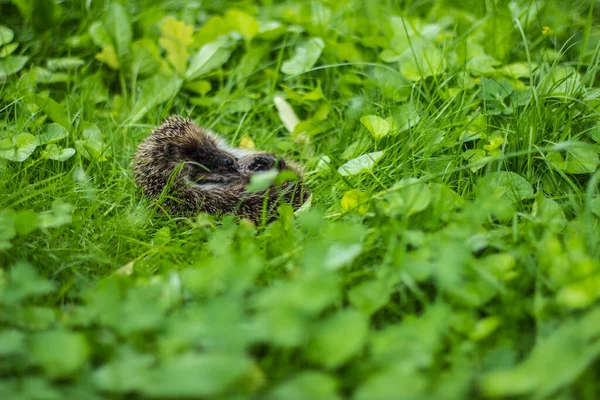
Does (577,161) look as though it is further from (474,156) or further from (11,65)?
(11,65)

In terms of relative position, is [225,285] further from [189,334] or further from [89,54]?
[89,54]

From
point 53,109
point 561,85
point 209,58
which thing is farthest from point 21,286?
point 561,85

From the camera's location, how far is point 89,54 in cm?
422

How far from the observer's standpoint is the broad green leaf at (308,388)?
1.60m

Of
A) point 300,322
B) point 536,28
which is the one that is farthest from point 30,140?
point 536,28

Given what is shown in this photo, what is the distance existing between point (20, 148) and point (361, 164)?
6.39ft

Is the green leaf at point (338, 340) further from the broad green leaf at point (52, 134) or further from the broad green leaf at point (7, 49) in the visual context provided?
the broad green leaf at point (7, 49)

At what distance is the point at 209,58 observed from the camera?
3982 mm

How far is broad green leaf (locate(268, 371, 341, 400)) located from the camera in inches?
62.9

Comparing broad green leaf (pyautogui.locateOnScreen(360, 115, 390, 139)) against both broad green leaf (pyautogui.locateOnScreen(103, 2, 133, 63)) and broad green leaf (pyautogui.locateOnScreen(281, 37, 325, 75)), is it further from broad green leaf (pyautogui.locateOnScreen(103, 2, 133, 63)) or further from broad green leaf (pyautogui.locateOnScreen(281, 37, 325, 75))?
broad green leaf (pyautogui.locateOnScreen(103, 2, 133, 63))

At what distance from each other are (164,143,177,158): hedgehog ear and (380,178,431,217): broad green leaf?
5.10ft

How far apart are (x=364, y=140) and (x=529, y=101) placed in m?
0.95

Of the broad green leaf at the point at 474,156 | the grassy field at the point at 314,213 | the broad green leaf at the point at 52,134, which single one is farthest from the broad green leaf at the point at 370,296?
the broad green leaf at the point at 52,134

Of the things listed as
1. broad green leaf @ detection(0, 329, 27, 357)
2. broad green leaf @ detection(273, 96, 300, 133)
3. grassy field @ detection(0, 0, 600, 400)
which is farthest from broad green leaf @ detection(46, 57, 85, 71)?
broad green leaf @ detection(0, 329, 27, 357)
